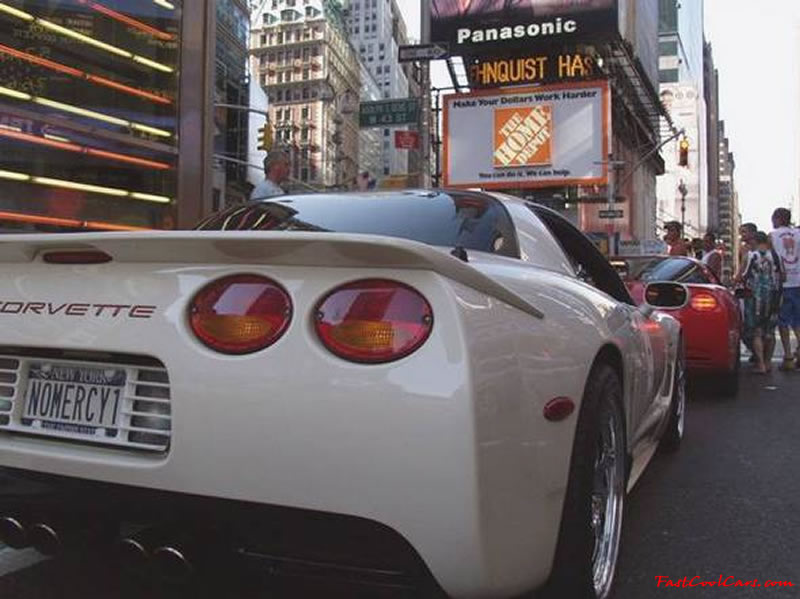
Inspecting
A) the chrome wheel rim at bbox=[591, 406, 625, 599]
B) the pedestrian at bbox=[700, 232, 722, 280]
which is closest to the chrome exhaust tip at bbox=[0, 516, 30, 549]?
the chrome wheel rim at bbox=[591, 406, 625, 599]

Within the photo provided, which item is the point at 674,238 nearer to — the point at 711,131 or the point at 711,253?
the point at 711,253

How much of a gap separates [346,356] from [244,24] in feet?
225

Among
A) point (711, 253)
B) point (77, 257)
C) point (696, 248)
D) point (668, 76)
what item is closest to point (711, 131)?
point (668, 76)

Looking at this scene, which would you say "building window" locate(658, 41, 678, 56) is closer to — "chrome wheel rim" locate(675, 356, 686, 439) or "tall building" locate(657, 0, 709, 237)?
"tall building" locate(657, 0, 709, 237)

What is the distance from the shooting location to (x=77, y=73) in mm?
7699

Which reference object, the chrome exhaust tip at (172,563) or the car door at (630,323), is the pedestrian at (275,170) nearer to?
the car door at (630,323)

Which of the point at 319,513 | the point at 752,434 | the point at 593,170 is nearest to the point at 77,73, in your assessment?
the point at 752,434

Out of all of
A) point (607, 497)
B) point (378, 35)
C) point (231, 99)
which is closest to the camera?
point (607, 497)

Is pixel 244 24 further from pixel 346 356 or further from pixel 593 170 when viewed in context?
pixel 346 356

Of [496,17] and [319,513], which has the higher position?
[496,17]

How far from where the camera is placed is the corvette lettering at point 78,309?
206cm

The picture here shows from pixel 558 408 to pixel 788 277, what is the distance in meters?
8.29

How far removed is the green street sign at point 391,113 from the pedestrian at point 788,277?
12.0 metres

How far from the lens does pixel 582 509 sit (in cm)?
218
